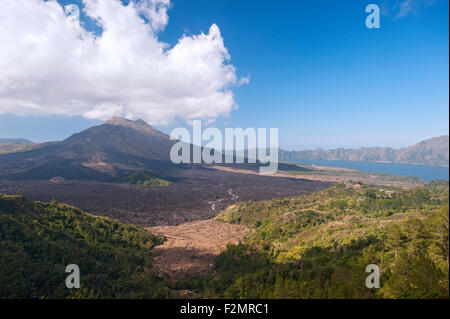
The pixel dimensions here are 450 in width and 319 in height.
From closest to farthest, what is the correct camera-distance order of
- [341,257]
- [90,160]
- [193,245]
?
[341,257] → [193,245] → [90,160]

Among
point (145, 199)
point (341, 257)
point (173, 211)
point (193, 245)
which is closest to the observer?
point (341, 257)

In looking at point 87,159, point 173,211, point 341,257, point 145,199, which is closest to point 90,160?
point 87,159

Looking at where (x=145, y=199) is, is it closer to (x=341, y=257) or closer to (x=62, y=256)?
(x=62, y=256)

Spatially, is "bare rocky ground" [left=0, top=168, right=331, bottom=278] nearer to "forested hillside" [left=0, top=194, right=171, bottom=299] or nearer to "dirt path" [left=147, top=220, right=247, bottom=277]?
"dirt path" [left=147, top=220, right=247, bottom=277]

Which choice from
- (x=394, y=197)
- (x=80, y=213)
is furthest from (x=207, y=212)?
(x=394, y=197)

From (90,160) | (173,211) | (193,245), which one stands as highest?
(90,160)
